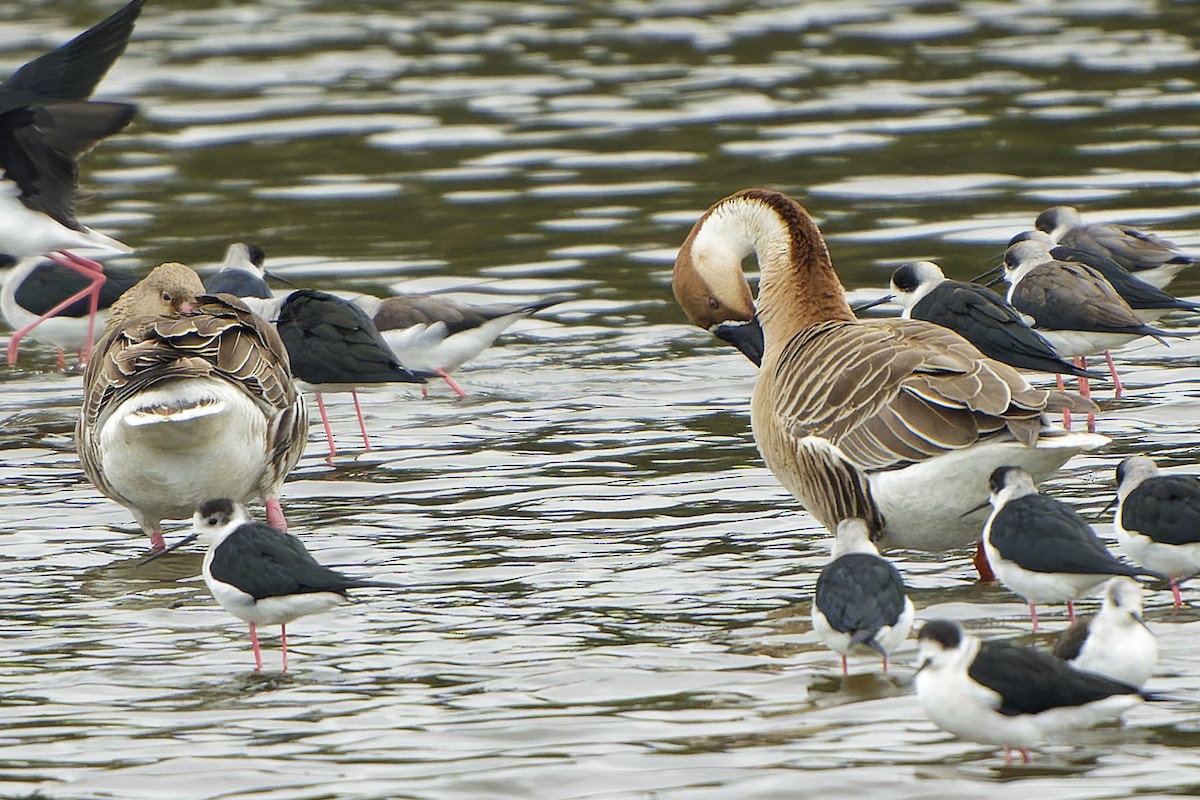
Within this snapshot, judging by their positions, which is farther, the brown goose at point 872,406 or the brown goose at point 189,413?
the brown goose at point 189,413

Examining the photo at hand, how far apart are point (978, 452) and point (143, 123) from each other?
18.7 meters

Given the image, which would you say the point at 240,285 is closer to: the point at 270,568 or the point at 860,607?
the point at 270,568

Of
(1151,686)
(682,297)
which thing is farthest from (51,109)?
(1151,686)

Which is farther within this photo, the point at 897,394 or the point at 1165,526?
the point at 897,394

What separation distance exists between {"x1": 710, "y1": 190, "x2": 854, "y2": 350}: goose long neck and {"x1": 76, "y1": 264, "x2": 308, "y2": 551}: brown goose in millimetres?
2669

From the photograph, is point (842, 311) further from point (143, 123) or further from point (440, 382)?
point (143, 123)

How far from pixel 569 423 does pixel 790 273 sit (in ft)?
10.2

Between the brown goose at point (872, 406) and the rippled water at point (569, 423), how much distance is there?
0.46 meters

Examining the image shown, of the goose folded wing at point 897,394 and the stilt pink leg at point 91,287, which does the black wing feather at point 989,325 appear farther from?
the stilt pink leg at point 91,287

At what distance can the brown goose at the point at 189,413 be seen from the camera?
9.52 m

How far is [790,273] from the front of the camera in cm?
1023

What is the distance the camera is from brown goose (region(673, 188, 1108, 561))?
28.3 feet

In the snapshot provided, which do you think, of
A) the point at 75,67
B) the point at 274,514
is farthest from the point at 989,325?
the point at 75,67

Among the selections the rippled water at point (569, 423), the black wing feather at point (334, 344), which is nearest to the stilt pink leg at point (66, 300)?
the rippled water at point (569, 423)
